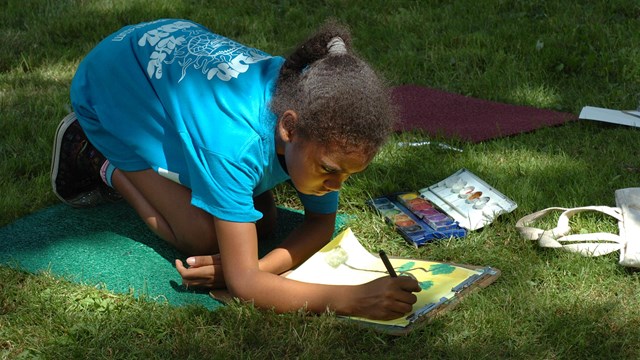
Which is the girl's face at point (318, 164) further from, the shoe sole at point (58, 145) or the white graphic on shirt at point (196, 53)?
the shoe sole at point (58, 145)

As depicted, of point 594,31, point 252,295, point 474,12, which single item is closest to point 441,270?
point 252,295

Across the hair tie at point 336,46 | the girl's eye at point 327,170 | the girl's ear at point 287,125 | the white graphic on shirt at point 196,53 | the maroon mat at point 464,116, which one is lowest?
the maroon mat at point 464,116

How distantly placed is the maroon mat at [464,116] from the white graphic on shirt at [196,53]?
4.16 ft

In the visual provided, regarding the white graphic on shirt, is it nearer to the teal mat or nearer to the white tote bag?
the teal mat

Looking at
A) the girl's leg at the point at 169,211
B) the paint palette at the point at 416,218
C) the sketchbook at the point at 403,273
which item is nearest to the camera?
the sketchbook at the point at 403,273

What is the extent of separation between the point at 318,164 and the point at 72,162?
123cm

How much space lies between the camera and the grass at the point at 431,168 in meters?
2.43

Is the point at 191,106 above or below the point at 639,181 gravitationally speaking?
above

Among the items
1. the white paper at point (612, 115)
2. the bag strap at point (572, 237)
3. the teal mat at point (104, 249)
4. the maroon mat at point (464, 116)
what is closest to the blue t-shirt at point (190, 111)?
the teal mat at point (104, 249)

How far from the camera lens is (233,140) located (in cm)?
252

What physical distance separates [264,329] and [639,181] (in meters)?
1.71

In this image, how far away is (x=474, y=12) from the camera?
5.19m

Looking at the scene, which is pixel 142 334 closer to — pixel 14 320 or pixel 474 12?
pixel 14 320

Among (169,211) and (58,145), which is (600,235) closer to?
(169,211)
